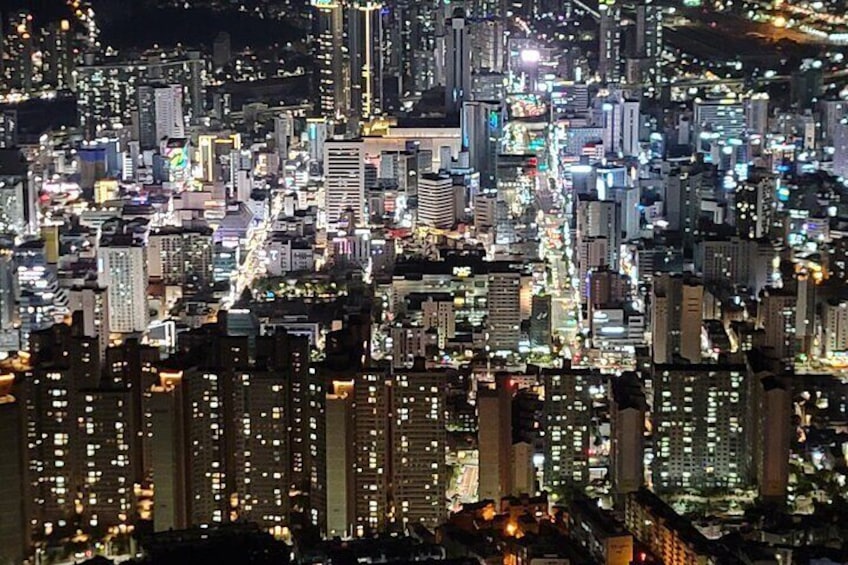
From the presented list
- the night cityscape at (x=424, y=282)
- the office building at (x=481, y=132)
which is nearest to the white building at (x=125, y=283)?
the night cityscape at (x=424, y=282)

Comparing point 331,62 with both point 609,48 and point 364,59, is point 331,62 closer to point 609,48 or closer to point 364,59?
point 364,59

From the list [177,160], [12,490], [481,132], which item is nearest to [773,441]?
[12,490]

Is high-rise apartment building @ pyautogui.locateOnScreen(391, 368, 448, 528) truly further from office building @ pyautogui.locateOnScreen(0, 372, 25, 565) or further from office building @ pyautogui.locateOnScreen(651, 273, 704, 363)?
office building @ pyautogui.locateOnScreen(651, 273, 704, 363)

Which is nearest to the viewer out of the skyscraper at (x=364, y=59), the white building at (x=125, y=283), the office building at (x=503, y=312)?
the office building at (x=503, y=312)

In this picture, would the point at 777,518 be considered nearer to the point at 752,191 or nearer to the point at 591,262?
the point at 591,262

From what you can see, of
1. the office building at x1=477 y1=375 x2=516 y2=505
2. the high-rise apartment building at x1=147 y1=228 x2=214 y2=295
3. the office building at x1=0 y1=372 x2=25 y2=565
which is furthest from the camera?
the high-rise apartment building at x1=147 y1=228 x2=214 y2=295

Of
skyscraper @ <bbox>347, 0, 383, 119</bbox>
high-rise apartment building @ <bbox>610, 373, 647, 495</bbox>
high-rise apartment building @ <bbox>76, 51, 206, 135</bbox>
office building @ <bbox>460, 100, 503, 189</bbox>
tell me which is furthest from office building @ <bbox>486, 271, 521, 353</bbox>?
high-rise apartment building @ <bbox>76, 51, 206, 135</bbox>

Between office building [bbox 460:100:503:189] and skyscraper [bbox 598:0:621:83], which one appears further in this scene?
skyscraper [bbox 598:0:621:83]

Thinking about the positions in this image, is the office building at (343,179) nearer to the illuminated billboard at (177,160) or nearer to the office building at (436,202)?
the office building at (436,202)
